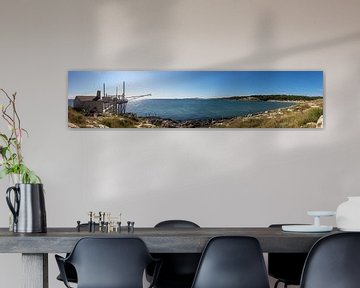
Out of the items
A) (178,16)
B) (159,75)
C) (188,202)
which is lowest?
(188,202)

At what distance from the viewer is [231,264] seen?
340 cm

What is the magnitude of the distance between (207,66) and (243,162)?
82 centimetres

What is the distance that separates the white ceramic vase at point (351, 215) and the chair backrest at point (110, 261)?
108 centimetres

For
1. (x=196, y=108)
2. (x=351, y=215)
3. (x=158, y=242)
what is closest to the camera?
(x=158, y=242)

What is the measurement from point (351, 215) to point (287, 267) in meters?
0.97

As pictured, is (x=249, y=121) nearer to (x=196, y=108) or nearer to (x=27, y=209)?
(x=196, y=108)

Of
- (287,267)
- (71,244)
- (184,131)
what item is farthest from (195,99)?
(71,244)

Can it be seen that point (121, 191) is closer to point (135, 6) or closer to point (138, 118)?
point (138, 118)

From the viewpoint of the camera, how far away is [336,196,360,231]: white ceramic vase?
3686 millimetres

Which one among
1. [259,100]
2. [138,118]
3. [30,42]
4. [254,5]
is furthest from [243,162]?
[30,42]

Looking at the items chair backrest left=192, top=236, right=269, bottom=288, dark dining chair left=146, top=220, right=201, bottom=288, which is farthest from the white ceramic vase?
dark dining chair left=146, top=220, right=201, bottom=288

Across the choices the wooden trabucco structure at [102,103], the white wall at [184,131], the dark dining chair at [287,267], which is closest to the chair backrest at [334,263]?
the dark dining chair at [287,267]

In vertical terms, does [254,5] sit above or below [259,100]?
above

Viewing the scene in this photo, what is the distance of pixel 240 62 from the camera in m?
5.67
